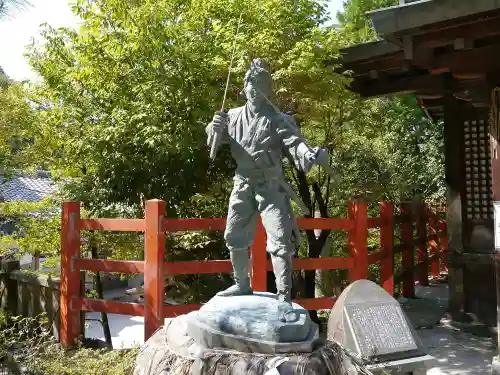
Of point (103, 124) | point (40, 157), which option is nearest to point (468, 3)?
point (103, 124)

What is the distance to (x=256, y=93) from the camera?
4.36 m

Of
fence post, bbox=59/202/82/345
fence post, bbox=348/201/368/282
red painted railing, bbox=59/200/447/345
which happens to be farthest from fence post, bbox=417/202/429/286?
fence post, bbox=59/202/82/345

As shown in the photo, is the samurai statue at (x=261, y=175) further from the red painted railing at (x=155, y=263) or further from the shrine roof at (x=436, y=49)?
the shrine roof at (x=436, y=49)

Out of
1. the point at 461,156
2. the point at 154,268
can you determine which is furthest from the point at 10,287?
the point at 461,156

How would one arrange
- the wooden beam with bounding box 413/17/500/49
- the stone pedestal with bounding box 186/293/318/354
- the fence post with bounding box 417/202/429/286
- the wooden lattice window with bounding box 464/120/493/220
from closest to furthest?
the stone pedestal with bounding box 186/293/318/354 → the wooden beam with bounding box 413/17/500/49 → the wooden lattice window with bounding box 464/120/493/220 → the fence post with bounding box 417/202/429/286

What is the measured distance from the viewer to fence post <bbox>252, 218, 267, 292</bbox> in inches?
244

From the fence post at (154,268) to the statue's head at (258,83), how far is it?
198cm

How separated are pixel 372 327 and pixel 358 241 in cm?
197

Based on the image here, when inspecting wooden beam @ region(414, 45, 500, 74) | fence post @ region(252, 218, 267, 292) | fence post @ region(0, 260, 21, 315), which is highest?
wooden beam @ region(414, 45, 500, 74)

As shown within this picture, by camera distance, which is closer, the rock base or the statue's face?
the rock base

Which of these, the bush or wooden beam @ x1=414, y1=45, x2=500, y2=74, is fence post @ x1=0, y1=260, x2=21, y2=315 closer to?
the bush

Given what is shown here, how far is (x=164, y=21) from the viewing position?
7.25 meters

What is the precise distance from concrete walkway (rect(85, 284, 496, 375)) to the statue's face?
3.49 meters

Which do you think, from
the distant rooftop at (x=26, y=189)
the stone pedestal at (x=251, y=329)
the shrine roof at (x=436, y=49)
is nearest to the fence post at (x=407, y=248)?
the shrine roof at (x=436, y=49)
